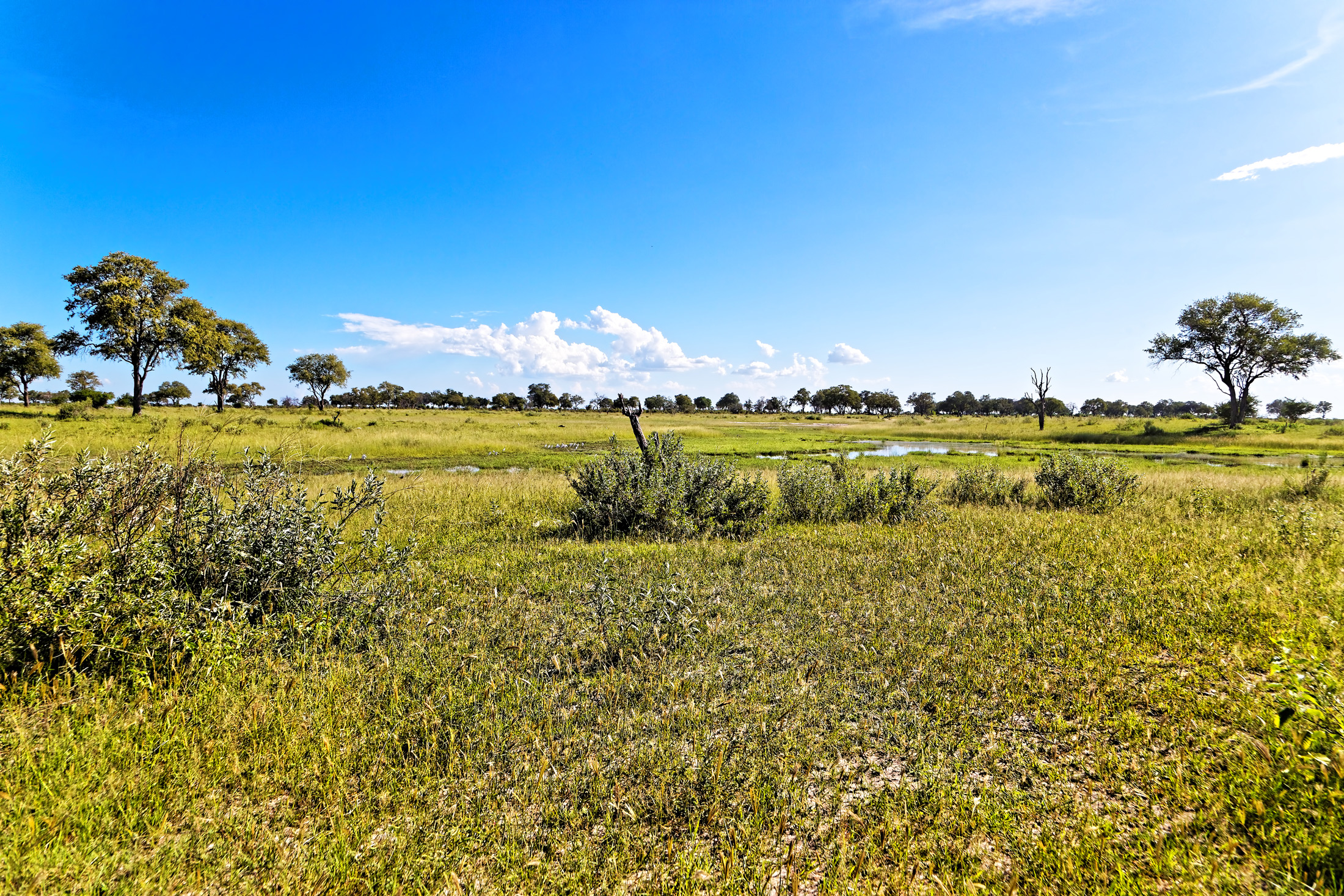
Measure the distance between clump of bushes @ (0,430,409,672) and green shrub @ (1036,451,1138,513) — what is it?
15528 millimetres

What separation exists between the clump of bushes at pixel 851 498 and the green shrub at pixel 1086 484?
12.2ft

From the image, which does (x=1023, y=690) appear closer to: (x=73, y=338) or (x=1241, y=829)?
(x=1241, y=829)

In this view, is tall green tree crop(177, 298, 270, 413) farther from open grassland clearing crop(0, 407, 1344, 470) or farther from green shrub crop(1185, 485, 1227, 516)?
green shrub crop(1185, 485, 1227, 516)

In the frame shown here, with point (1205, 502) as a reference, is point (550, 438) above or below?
above

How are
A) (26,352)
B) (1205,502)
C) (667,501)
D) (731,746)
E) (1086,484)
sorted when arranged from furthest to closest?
(26,352) < (1086,484) < (1205,502) < (667,501) < (731,746)

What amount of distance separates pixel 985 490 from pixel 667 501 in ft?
32.4

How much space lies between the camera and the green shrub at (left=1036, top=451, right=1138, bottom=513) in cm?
1306

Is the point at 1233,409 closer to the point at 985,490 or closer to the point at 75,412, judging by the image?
the point at 985,490

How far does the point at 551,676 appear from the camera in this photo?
4809mm

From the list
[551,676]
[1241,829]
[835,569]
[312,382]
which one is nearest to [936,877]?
[1241,829]

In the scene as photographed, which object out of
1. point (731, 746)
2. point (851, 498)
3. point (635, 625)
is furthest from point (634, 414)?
point (731, 746)

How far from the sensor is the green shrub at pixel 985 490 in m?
14.2

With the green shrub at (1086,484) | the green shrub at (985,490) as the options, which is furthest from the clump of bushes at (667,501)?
the green shrub at (1086,484)

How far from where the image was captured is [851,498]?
40.0ft
